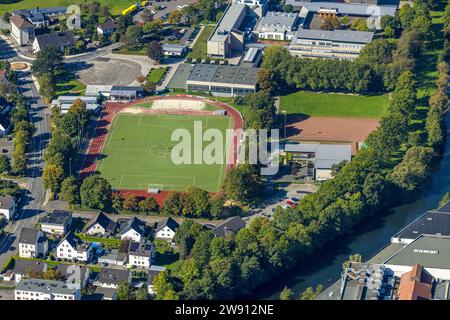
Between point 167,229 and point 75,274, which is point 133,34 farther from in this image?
point 75,274

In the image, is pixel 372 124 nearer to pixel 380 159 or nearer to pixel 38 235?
pixel 380 159

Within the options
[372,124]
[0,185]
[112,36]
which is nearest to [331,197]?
[372,124]

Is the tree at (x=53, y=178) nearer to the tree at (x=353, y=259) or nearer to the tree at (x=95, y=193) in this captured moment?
the tree at (x=95, y=193)

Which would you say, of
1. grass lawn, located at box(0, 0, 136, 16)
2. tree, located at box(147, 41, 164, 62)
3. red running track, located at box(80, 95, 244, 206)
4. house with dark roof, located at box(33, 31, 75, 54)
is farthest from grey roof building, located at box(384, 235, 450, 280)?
grass lawn, located at box(0, 0, 136, 16)

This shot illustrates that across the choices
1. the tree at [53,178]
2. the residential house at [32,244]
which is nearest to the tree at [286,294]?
the residential house at [32,244]

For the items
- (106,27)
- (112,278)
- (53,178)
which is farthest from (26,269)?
(106,27)

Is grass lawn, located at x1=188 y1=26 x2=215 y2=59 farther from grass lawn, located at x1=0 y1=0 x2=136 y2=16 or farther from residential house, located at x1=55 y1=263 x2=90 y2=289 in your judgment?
residential house, located at x1=55 y1=263 x2=90 y2=289

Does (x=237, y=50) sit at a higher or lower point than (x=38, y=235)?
higher
